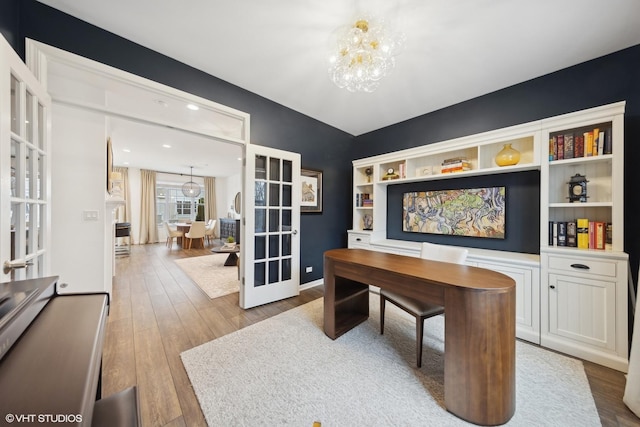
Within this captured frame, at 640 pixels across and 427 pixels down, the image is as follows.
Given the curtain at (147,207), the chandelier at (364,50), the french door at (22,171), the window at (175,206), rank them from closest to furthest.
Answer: the french door at (22,171) < the chandelier at (364,50) < the curtain at (147,207) < the window at (175,206)

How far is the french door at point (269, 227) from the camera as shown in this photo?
2820 mm

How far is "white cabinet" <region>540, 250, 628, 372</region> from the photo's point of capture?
1.78m

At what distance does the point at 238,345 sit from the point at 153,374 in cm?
62

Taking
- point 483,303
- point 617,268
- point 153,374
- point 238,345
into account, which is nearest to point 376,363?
point 483,303

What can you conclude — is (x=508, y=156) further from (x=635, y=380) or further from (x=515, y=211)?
(x=635, y=380)

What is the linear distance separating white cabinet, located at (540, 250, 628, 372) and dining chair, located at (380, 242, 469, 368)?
30.2 inches

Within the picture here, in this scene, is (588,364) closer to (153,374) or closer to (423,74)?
(423,74)

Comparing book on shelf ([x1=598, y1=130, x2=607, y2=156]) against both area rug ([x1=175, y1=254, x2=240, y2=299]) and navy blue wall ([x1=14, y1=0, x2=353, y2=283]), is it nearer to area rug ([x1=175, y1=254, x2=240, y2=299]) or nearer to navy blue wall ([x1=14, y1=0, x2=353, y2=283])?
navy blue wall ([x1=14, y1=0, x2=353, y2=283])

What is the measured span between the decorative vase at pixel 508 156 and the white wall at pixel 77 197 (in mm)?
4348

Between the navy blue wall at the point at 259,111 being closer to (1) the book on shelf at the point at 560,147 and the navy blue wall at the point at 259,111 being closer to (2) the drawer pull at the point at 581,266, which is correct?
(1) the book on shelf at the point at 560,147

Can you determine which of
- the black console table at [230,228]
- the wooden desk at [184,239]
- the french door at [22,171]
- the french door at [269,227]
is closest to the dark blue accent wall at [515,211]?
the french door at [269,227]

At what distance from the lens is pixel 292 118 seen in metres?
3.34

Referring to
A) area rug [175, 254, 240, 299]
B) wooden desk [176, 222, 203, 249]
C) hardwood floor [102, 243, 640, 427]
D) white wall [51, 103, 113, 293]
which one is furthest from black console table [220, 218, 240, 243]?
white wall [51, 103, 113, 293]

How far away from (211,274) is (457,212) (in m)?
4.18
